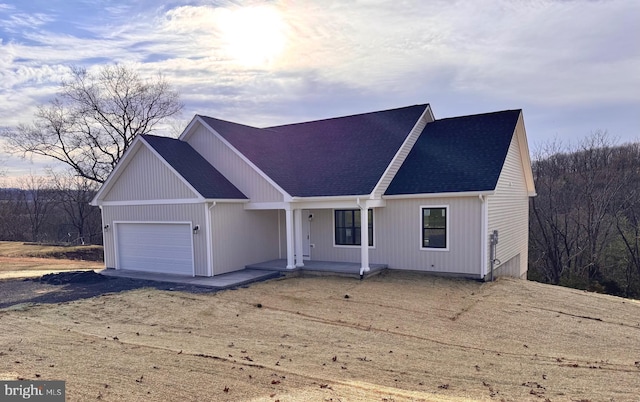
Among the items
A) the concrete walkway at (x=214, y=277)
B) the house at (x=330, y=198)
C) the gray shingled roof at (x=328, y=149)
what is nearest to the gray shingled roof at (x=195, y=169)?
the house at (x=330, y=198)

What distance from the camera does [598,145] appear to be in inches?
1083

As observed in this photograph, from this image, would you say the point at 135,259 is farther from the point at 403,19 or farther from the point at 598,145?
the point at 598,145

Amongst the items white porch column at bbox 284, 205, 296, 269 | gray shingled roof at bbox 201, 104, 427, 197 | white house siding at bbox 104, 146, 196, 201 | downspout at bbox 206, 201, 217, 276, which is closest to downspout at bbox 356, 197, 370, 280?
gray shingled roof at bbox 201, 104, 427, 197

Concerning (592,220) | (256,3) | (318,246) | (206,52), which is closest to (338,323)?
(318,246)

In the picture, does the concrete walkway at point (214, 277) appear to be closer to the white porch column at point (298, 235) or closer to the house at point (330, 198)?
the house at point (330, 198)

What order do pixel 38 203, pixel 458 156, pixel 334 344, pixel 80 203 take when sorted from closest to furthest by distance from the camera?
pixel 334 344 < pixel 458 156 < pixel 80 203 < pixel 38 203

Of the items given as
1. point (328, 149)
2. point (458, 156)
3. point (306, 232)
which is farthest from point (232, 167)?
point (458, 156)

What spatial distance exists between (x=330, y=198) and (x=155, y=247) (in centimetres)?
673

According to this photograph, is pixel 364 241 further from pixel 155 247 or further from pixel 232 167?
pixel 155 247

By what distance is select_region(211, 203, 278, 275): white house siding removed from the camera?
1320cm

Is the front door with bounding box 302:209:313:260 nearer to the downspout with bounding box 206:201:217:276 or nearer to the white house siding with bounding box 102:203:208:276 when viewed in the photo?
the downspout with bounding box 206:201:217:276

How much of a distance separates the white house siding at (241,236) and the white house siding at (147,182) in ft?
4.54

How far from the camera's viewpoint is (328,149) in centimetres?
1656

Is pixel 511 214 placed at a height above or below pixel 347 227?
above
